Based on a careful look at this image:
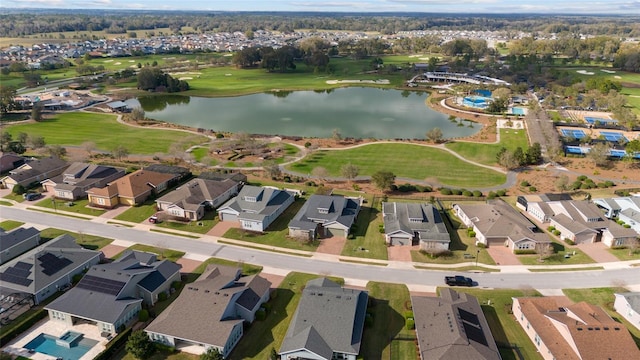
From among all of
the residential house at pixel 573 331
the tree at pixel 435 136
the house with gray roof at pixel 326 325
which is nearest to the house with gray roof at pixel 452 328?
the residential house at pixel 573 331

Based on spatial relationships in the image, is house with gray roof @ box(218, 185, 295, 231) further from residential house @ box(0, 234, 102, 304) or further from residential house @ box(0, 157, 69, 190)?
residential house @ box(0, 157, 69, 190)

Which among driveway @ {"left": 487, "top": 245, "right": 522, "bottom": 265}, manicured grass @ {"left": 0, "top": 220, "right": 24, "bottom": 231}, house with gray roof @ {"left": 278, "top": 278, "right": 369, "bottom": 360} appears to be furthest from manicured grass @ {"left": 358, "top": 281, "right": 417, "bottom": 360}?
→ manicured grass @ {"left": 0, "top": 220, "right": 24, "bottom": 231}

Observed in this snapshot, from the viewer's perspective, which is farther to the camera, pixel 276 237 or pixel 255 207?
pixel 255 207

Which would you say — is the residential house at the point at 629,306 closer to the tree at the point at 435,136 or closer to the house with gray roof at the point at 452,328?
the house with gray roof at the point at 452,328

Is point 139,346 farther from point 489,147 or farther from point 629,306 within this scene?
point 489,147

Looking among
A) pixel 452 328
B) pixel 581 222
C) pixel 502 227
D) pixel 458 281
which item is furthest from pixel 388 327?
pixel 581 222

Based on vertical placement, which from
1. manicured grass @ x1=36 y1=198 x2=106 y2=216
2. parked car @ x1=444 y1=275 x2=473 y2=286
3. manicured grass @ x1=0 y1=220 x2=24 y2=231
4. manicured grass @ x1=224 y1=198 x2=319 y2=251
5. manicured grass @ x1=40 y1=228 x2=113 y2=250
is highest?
manicured grass @ x1=36 y1=198 x2=106 y2=216

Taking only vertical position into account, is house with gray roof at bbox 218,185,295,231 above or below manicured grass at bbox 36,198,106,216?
above
